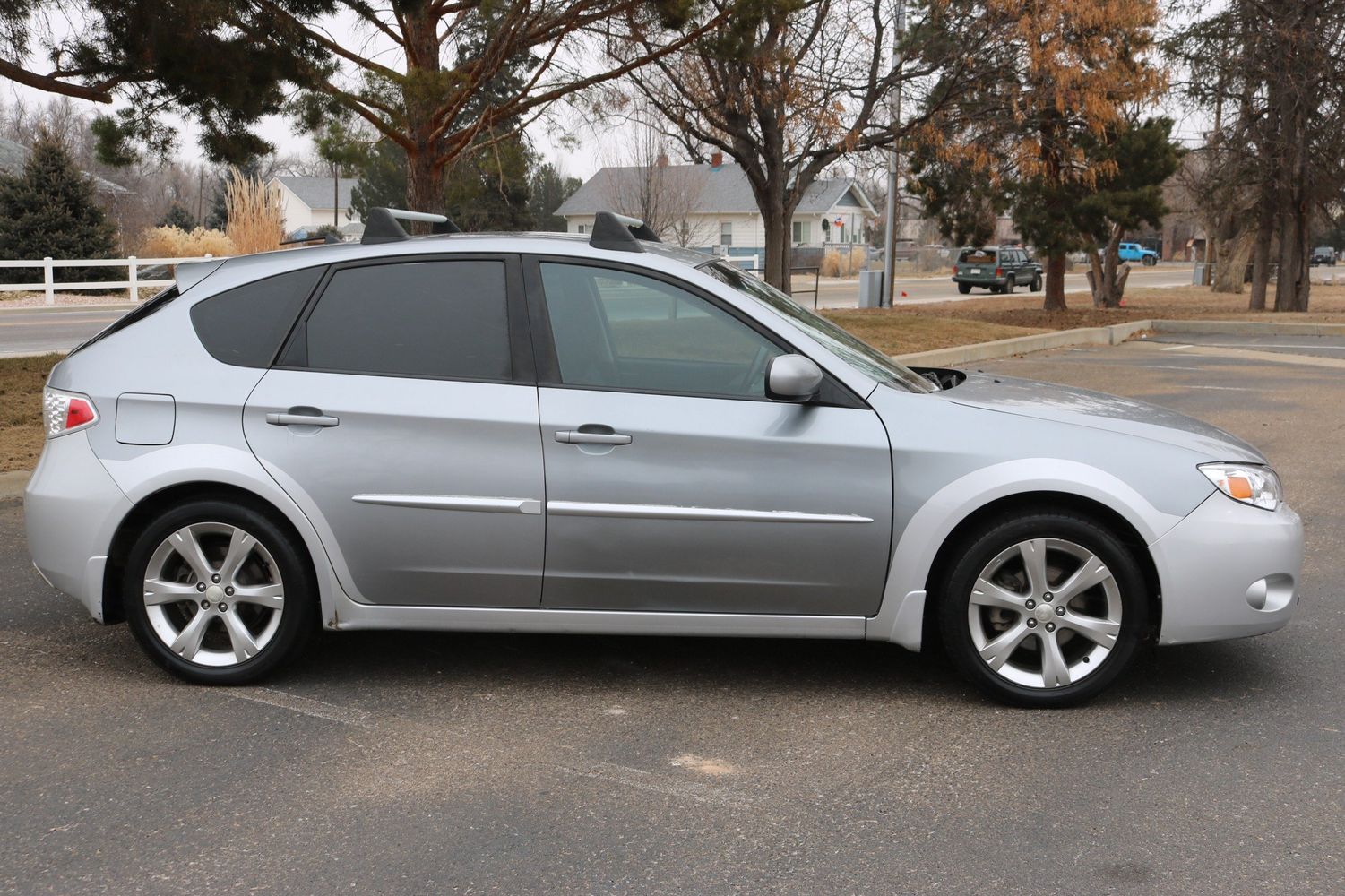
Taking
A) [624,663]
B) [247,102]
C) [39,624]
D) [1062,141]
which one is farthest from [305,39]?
[1062,141]

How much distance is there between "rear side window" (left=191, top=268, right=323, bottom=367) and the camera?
193 inches

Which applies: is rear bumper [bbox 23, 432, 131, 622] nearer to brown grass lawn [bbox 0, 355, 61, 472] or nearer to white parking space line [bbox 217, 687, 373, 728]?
white parking space line [bbox 217, 687, 373, 728]

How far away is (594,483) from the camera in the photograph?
4.62m

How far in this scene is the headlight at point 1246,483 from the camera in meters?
4.59

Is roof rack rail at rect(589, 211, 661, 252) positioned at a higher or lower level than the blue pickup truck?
lower

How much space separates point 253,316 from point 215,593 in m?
1.03

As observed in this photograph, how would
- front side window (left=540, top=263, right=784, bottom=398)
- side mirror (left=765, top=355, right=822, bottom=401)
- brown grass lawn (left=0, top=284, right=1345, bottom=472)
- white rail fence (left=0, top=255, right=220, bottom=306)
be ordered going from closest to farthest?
side mirror (left=765, top=355, right=822, bottom=401) < front side window (left=540, top=263, right=784, bottom=398) < brown grass lawn (left=0, top=284, right=1345, bottom=472) < white rail fence (left=0, top=255, right=220, bottom=306)

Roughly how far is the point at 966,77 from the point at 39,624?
1820 centimetres

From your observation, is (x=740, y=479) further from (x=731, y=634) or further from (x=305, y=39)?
(x=305, y=39)

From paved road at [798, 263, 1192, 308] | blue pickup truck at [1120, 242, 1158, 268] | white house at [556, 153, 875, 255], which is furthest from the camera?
blue pickup truck at [1120, 242, 1158, 268]

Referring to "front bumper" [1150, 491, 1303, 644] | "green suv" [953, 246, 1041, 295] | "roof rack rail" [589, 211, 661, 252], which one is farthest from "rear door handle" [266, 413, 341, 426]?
"green suv" [953, 246, 1041, 295]

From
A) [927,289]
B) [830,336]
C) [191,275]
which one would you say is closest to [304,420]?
[191,275]

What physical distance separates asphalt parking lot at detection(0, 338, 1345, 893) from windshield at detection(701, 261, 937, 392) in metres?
1.12

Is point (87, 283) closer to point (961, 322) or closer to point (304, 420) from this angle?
point (961, 322)
